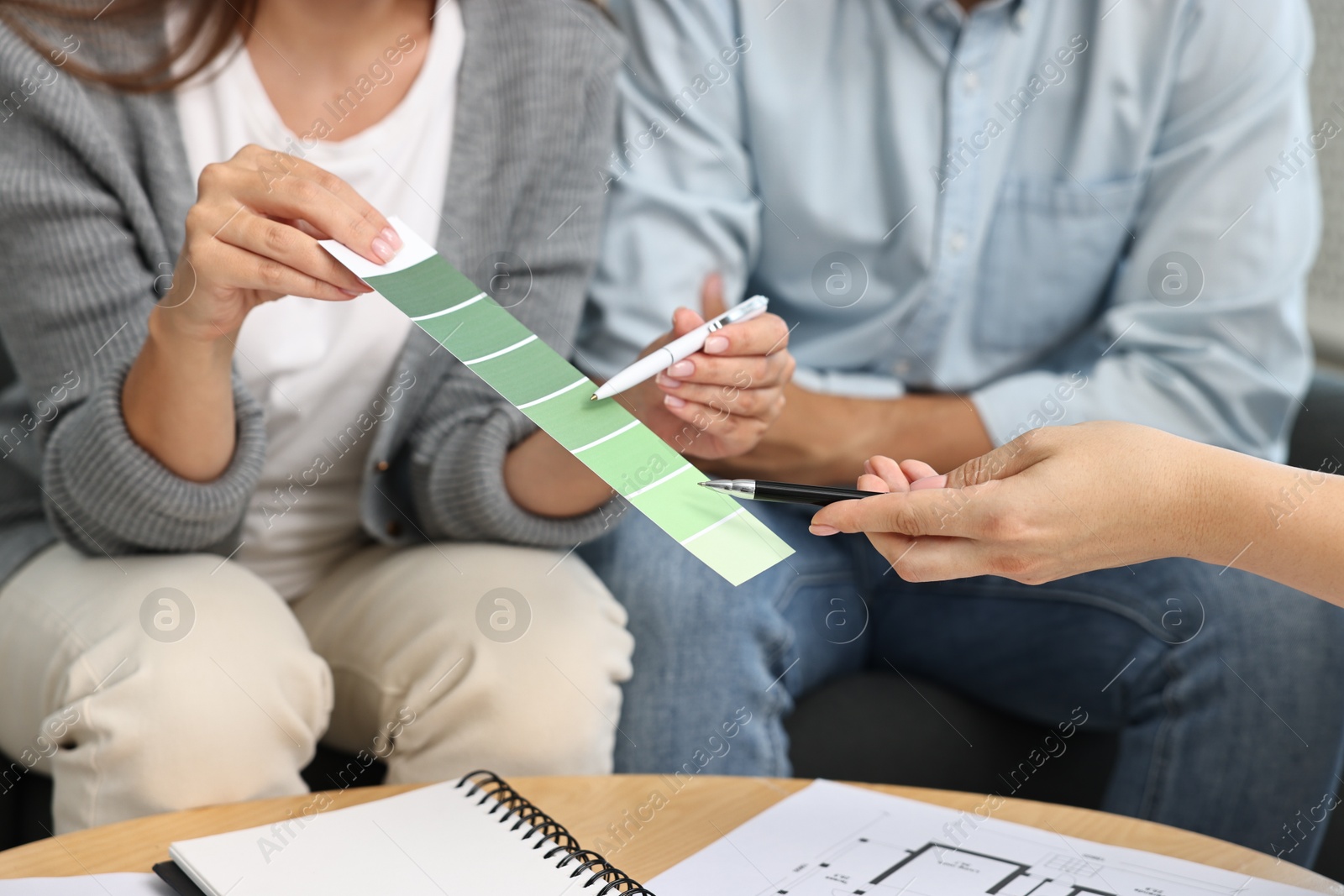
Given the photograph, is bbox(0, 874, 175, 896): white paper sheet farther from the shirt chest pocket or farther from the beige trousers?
the shirt chest pocket

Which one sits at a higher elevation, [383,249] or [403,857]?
[383,249]

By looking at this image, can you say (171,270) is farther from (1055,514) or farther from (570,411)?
(1055,514)

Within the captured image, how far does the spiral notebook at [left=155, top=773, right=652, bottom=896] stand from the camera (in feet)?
1.91

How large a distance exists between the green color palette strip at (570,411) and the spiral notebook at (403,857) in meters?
0.19

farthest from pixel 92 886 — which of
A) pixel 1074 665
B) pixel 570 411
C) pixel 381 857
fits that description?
pixel 1074 665

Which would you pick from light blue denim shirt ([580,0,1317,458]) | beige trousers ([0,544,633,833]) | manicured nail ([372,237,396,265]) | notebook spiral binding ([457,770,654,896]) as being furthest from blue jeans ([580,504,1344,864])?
manicured nail ([372,237,396,265])

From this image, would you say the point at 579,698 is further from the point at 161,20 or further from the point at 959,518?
the point at 161,20

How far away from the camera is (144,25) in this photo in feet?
3.15

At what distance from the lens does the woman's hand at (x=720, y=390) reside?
79 centimetres

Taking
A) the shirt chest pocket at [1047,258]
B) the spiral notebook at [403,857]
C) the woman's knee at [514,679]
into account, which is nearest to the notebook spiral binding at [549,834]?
the spiral notebook at [403,857]

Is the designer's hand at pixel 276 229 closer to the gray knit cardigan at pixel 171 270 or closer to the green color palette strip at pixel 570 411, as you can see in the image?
the green color palette strip at pixel 570 411

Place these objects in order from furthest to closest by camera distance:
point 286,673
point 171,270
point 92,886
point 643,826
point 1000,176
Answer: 1. point 1000,176
2. point 171,270
3. point 286,673
4. point 643,826
5. point 92,886

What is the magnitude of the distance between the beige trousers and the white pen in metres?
0.25

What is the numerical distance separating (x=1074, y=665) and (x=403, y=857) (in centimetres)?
70
